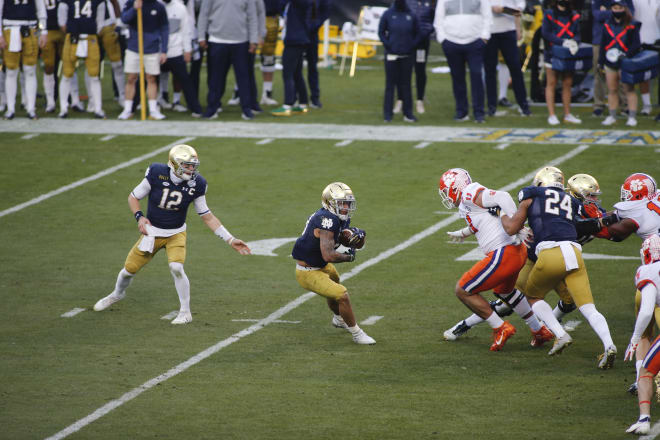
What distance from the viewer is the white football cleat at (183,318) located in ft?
31.3

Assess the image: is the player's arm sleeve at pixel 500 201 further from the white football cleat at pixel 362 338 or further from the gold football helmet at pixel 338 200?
the white football cleat at pixel 362 338

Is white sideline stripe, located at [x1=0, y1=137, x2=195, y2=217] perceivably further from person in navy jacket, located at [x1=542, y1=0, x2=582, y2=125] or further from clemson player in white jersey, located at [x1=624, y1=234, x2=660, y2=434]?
clemson player in white jersey, located at [x1=624, y1=234, x2=660, y2=434]

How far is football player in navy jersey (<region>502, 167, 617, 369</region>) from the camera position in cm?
842

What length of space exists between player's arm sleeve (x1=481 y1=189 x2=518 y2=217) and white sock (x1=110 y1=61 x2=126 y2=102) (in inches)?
461

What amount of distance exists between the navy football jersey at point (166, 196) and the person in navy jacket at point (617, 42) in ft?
30.1

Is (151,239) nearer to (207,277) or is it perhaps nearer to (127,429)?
(207,277)

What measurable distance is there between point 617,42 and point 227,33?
5.85 meters

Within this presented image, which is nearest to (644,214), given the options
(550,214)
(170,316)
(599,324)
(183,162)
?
(550,214)

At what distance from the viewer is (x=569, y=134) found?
672 inches

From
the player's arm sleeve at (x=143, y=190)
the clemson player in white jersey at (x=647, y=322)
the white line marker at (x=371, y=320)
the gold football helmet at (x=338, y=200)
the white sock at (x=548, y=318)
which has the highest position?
the gold football helmet at (x=338, y=200)

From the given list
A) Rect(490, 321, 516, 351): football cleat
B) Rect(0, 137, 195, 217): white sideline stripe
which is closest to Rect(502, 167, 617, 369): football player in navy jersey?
Rect(490, 321, 516, 351): football cleat

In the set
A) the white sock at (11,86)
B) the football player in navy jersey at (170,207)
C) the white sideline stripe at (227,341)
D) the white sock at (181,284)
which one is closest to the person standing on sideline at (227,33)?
the white sock at (11,86)

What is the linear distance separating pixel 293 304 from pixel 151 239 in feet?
4.60

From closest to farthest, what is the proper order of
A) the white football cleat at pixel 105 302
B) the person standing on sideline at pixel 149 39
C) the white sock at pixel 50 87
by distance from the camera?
the white football cleat at pixel 105 302, the person standing on sideline at pixel 149 39, the white sock at pixel 50 87
